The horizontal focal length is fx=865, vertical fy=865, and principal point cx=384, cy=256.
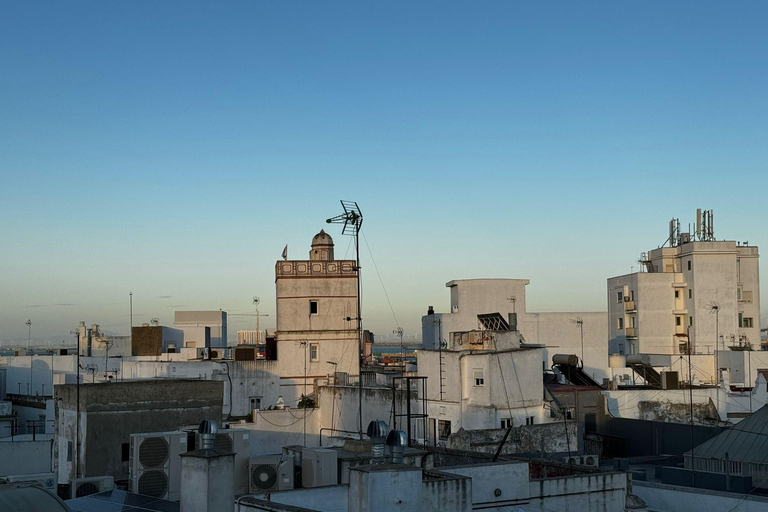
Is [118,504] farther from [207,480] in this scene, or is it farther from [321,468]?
[207,480]

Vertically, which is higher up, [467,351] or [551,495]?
[467,351]

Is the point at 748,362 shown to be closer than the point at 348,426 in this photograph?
No

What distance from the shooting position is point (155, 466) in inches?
988

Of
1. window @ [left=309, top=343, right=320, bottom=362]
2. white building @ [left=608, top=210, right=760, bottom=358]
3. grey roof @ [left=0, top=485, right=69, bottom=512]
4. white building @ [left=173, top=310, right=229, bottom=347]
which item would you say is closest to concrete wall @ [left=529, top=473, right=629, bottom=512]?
grey roof @ [left=0, top=485, right=69, bottom=512]

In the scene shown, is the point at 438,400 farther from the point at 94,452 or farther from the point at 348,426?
the point at 94,452

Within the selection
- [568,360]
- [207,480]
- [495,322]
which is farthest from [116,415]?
[568,360]

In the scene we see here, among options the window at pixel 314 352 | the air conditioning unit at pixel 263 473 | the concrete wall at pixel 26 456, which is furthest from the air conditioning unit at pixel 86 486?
the window at pixel 314 352

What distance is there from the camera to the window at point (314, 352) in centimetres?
5347

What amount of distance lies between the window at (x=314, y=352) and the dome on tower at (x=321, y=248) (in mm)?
5612

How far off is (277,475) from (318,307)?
2924 cm

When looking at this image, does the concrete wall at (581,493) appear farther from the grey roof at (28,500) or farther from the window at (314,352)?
the window at (314,352)

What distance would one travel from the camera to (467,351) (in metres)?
39.5

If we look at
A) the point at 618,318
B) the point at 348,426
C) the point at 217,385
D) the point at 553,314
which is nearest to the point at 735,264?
the point at 618,318

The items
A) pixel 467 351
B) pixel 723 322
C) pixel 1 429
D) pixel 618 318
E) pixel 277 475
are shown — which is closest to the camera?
pixel 277 475
